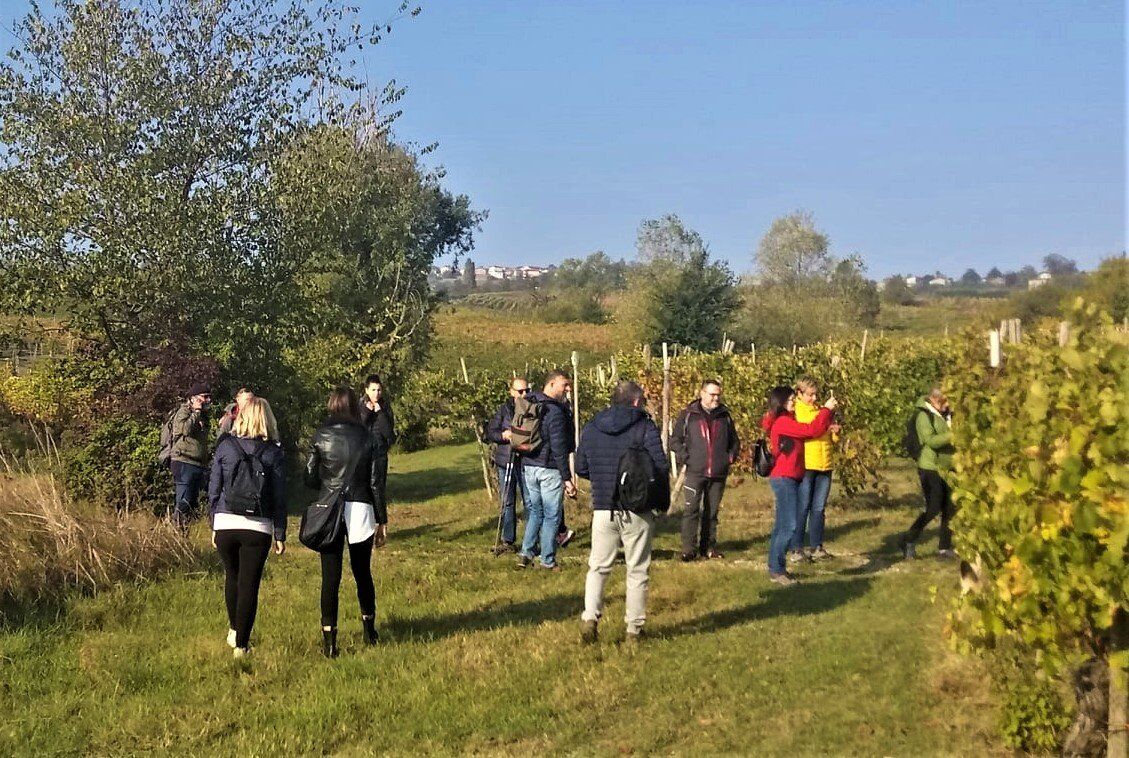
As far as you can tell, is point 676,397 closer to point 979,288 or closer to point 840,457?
point 840,457

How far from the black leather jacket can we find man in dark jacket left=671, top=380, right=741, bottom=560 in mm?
4259

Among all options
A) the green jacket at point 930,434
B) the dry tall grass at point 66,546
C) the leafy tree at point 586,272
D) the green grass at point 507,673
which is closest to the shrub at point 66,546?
the dry tall grass at point 66,546

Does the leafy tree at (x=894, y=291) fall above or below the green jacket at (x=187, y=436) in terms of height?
above

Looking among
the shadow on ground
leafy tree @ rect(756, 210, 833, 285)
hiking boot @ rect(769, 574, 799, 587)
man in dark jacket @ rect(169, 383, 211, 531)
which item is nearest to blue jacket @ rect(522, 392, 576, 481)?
the shadow on ground

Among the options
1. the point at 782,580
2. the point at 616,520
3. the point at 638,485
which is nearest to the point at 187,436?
the point at 616,520

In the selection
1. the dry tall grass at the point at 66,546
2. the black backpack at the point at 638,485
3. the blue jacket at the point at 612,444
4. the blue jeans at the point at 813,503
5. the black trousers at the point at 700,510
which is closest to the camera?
the black backpack at the point at 638,485

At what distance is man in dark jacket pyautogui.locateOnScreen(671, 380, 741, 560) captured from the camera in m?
Result: 10.8

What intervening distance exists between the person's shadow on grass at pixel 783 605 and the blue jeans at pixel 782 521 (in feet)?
0.97

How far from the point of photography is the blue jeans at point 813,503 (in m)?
10.5

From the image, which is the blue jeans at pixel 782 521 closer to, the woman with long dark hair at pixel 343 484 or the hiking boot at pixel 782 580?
the hiking boot at pixel 782 580

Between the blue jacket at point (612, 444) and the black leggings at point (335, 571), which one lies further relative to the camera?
the blue jacket at point (612, 444)

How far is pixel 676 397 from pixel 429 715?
1469 centimetres

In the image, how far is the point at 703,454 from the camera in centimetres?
1091

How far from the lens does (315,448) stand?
7.35m
